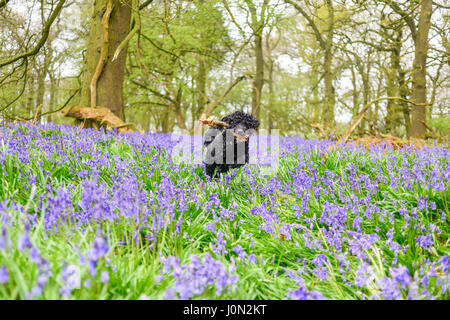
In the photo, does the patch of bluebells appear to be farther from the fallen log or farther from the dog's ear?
the fallen log

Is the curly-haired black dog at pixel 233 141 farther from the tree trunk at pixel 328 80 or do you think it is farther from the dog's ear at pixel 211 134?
the tree trunk at pixel 328 80

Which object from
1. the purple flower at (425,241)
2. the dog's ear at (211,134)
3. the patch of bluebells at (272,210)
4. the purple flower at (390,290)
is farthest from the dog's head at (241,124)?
the purple flower at (390,290)

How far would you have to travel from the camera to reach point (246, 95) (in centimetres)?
→ 2280

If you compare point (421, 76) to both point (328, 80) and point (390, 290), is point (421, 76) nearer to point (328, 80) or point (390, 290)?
point (328, 80)

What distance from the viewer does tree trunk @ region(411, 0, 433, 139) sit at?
849 cm

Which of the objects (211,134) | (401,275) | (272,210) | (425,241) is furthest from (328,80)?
(401,275)

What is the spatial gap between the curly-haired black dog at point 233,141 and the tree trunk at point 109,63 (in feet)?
14.8

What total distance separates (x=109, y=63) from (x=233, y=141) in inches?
197

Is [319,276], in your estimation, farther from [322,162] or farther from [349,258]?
[322,162]

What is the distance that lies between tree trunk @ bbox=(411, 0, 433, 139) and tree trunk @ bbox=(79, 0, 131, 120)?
7.92 metres

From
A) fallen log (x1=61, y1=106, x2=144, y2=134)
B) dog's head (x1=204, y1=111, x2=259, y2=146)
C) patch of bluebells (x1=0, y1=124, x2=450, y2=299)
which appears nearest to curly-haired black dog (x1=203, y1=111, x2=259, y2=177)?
dog's head (x1=204, y1=111, x2=259, y2=146)

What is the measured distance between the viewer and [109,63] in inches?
268

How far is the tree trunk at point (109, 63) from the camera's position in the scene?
6.79 metres
